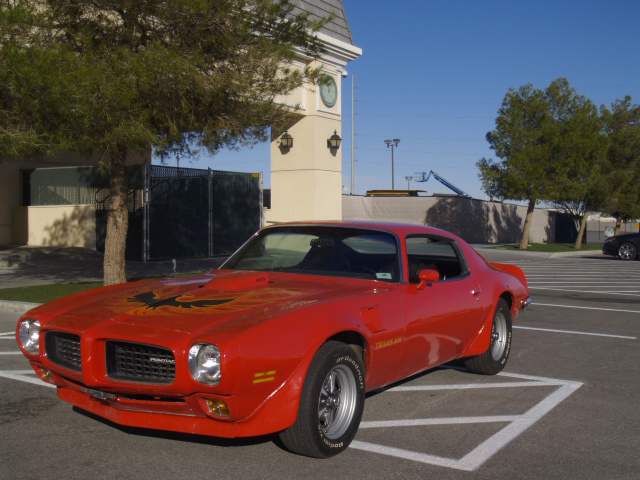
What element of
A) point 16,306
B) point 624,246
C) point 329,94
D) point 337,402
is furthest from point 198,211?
point 624,246

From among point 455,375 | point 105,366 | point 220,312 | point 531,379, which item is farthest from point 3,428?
point 531,379

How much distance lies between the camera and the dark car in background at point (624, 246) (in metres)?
25.8

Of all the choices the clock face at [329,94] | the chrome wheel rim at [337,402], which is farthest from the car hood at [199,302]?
the clock face at [329,94]

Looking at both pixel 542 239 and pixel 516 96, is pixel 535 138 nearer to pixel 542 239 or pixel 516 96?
pixel 516 96

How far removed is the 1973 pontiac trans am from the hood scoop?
0.01 meters

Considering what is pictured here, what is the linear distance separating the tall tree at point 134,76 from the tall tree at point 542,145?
812 inches

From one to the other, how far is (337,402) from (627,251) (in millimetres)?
25059

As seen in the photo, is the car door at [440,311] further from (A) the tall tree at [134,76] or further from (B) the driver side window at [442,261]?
(A) the tall tree at [134,76]

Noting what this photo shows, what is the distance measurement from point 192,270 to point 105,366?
1246cm

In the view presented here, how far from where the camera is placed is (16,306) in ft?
32.9

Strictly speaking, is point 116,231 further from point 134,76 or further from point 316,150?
point 316,150

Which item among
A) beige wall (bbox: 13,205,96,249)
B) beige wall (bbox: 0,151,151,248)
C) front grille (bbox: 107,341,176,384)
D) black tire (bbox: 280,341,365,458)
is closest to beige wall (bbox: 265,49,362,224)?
beige wall (bbox: 0,151,151,248)

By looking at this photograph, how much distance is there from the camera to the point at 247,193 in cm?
2089

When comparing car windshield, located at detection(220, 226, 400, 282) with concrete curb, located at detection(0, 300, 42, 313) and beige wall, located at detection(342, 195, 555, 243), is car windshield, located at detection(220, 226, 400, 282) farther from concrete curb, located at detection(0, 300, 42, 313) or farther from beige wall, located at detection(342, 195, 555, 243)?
beige wall, located at detection(342, 195, 555, 243)
